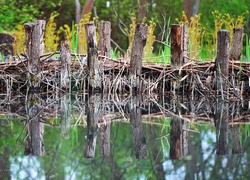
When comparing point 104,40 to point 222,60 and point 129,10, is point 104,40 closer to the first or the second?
point 222,60

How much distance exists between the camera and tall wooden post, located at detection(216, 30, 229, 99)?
7.13 metres

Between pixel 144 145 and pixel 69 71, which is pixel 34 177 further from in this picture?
pixel 69 71

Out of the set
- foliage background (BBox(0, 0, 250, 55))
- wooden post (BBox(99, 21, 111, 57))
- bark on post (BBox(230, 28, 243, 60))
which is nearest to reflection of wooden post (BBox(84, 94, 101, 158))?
wooden post (BBox(99, 21, 111, 57))

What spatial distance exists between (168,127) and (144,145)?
2.79 ft

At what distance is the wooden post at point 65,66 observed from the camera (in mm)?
7652

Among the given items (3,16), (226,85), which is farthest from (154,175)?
(3,16)

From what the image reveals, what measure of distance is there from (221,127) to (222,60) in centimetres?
253

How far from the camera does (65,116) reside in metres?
5.56

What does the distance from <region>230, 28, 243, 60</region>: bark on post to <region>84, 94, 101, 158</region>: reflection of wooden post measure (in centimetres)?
A: 181

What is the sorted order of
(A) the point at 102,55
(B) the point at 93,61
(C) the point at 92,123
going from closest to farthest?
(C) the point at 92,123
(B) the point at 93,61
(A) the point at 102,55

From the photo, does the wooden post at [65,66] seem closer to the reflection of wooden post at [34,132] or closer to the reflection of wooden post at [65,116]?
the reflection of wooden post at [65,116]

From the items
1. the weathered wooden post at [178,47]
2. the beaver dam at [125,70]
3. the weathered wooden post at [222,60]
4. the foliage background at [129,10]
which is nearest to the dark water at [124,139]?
the weathered wooden post at [222,60]

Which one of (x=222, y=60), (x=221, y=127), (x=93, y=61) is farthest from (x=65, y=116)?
(x=222, y=60)

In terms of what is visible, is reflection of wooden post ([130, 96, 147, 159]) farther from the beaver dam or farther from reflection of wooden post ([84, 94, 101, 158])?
the beaver dam
